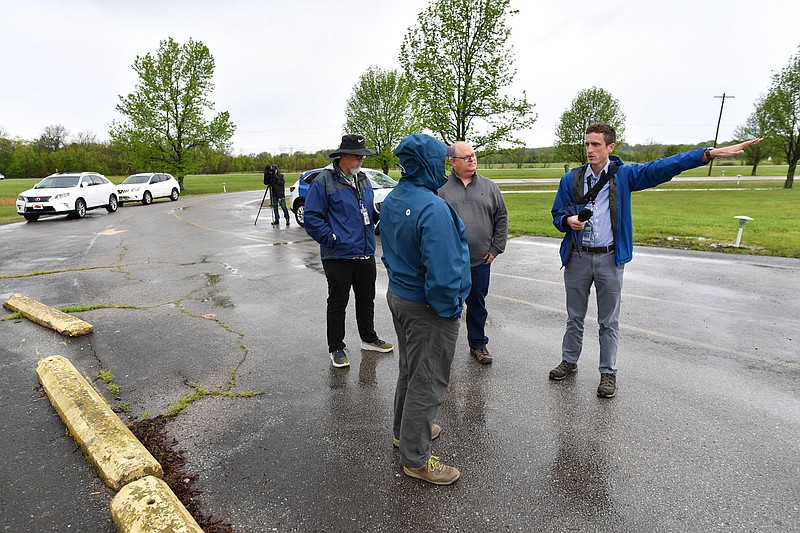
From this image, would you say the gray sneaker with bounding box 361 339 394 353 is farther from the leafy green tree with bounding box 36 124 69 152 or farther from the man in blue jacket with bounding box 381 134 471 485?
the leafy green tree with bounding box 36 124 69 152

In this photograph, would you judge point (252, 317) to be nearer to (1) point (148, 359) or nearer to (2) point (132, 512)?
(1) point (148, 359)

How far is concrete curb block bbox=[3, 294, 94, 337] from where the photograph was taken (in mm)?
5000

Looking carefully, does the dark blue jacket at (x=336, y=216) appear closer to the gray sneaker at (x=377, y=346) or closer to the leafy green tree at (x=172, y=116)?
the gray sneaker at (x=377, y=346)

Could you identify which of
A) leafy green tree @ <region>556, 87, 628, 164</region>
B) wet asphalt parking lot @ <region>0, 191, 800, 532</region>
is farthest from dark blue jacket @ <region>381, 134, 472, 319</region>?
leafy green tree @ <region>556, 87, 628, 164</region>

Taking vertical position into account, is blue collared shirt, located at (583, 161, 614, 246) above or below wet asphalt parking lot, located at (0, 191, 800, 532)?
above

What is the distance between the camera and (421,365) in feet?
8.76

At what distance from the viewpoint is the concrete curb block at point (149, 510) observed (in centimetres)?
221

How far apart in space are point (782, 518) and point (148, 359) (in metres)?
4.83

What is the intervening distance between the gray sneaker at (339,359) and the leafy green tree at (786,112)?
39.5 metres

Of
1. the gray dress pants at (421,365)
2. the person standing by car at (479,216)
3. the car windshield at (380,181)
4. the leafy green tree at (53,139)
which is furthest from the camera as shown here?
the leafy green tree at (53,139)

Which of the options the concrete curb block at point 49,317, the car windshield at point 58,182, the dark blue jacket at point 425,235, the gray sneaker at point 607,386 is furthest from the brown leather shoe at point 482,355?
the car windshield at point 58,182

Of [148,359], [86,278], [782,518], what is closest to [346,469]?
[782,518]

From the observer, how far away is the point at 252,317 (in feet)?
19.1

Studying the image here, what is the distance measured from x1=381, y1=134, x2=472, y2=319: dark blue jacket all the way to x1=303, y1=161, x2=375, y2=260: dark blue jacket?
1595 millimetres
